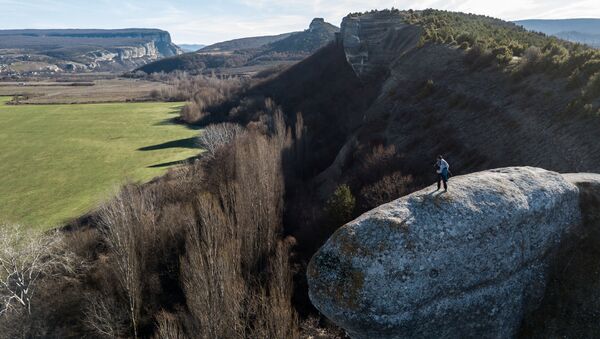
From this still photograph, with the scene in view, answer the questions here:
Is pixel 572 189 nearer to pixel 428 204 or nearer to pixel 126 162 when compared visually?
pixel 428 204

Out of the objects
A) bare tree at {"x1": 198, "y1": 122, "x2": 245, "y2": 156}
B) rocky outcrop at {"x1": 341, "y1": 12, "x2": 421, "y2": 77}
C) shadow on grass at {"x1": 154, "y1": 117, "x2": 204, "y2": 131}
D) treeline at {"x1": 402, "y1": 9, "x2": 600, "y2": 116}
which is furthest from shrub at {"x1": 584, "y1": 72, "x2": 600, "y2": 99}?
shadow on grass at {"x1": 154, "y1": 117, "x2": 204, "y2": 131}

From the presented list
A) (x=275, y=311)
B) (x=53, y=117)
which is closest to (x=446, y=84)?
(x=275, y=311)

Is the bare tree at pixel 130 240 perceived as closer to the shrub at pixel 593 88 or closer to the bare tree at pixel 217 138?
the bare tree at pixel 217 138

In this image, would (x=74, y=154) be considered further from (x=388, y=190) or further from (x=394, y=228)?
(x=394, y=228)

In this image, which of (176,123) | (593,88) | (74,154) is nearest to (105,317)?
(593,88)

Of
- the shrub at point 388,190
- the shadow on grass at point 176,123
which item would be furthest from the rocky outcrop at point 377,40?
the shadow on grass at point 176,123
